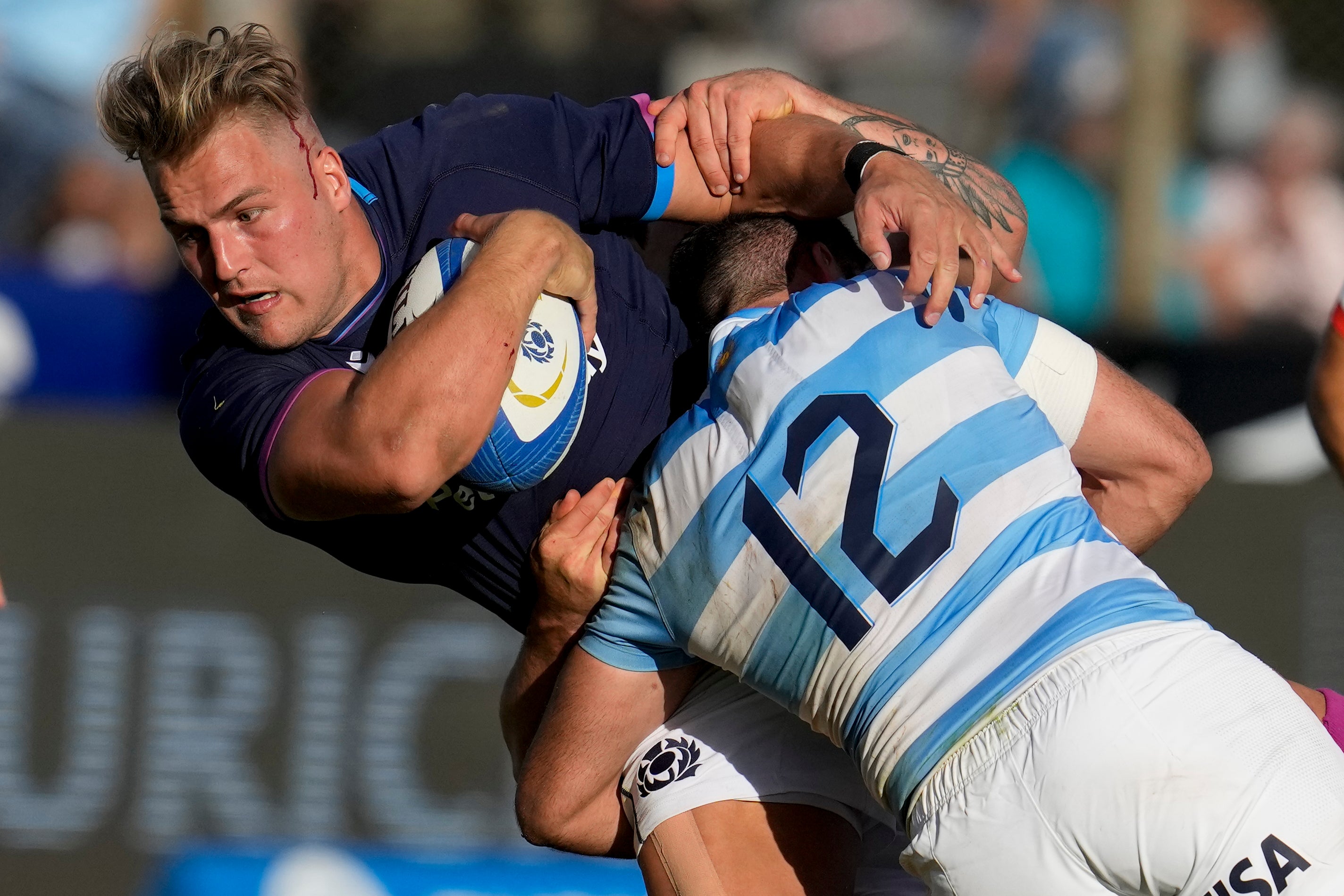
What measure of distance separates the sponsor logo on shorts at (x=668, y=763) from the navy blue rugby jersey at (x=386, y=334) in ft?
1.46

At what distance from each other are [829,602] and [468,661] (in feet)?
12.5

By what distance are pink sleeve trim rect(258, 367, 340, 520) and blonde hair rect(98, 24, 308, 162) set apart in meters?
0.54

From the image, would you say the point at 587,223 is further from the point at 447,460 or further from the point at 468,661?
the point at 468,661

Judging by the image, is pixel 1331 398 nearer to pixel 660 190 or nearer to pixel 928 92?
pixel 660 190

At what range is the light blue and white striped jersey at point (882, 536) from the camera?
8.41ft

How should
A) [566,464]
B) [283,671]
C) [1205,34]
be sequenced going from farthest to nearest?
[1205,34], [283,671], [566,464]

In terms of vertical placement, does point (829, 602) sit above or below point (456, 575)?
above

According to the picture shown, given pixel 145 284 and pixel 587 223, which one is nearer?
pixel 587 223

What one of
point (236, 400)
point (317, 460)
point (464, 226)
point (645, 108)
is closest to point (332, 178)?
point (464, 226)

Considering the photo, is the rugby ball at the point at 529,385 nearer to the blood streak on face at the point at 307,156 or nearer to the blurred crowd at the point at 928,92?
the blood streak on face at the point at 307,156

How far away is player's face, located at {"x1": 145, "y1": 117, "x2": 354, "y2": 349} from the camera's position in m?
3.00

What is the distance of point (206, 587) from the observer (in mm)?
6137

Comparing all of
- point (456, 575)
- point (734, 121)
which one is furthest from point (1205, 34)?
point (456, 575)

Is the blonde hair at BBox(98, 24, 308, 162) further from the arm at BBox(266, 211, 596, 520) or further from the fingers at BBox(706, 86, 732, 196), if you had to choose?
the fingers at BBox(706, 86, 732, 196)
